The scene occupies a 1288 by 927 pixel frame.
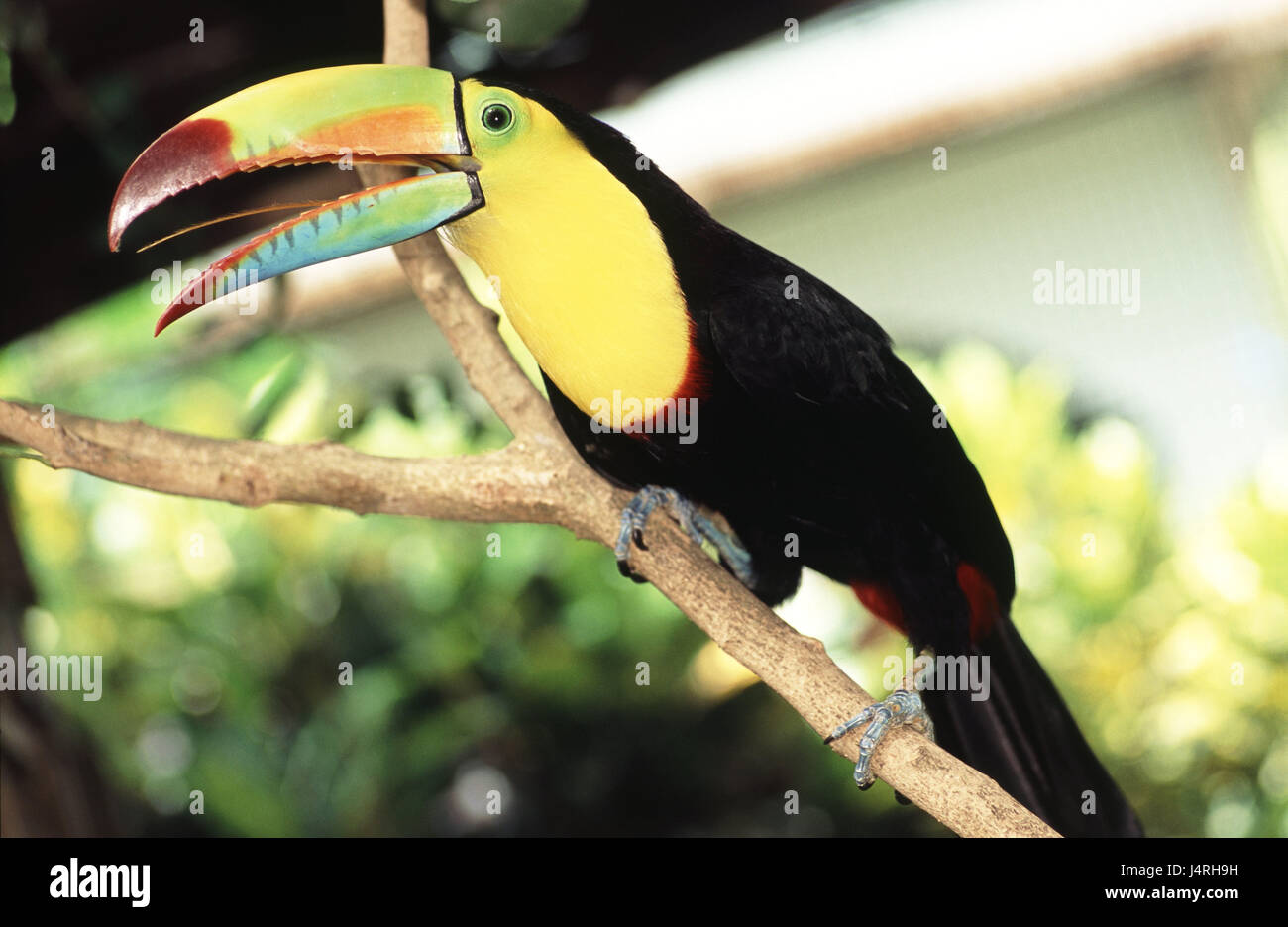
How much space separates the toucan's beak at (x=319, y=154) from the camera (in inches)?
58.9

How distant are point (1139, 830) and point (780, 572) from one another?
693 millimetres

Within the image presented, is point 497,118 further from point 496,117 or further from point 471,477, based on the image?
point 471,477

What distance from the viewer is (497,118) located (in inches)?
61.2

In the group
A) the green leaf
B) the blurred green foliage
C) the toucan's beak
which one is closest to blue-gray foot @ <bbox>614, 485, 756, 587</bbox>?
the toucan's beak

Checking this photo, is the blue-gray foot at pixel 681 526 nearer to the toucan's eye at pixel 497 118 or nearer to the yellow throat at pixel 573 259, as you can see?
the yellow throat at pixel 573 259

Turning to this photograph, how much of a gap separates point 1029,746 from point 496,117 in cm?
127

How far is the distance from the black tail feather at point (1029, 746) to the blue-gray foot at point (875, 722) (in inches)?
4.5

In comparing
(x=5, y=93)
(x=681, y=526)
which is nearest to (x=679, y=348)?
(x=681, y=526)

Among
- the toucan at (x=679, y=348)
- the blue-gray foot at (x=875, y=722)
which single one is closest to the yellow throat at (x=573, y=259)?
the toucan at (x=679, y=348)

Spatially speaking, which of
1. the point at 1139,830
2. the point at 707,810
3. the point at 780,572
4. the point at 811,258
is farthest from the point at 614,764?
the point at 811,258

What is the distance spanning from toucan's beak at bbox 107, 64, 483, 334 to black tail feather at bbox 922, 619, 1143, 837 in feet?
3.44

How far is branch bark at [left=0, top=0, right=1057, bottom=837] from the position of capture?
1580 mm

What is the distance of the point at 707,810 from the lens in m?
2.70

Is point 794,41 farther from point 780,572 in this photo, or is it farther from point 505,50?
point 780,572
